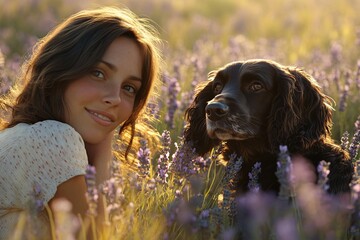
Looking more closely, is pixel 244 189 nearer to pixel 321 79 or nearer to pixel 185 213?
pixel 185 213

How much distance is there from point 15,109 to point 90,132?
0.57 metres

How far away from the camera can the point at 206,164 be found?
392 centimetres

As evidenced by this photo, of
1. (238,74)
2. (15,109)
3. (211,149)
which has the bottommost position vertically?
(211,149)

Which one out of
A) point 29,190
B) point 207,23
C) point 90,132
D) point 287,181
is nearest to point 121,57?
point 90,132

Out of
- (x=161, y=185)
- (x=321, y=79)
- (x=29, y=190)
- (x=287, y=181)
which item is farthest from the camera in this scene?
(x=321, y=79)

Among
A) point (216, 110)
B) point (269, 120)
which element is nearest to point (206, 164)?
point (216, 110)

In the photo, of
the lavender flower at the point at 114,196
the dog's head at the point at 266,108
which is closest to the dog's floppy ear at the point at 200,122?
the dog's head at the point at 266,108

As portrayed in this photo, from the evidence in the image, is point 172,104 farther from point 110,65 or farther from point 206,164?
point 110,65

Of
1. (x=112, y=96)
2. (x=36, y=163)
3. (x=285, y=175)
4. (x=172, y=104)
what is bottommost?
(x=172, y=104)

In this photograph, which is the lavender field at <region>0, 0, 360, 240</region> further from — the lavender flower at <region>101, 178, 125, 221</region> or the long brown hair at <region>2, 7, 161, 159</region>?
the long brown hair at <region>2, 7, 161, 159</region>

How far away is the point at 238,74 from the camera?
429 cm

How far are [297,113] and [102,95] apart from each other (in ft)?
4.42

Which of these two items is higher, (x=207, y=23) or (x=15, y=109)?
(x=15, y=109)

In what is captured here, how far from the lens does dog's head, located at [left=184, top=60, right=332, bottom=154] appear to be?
13.1ft
